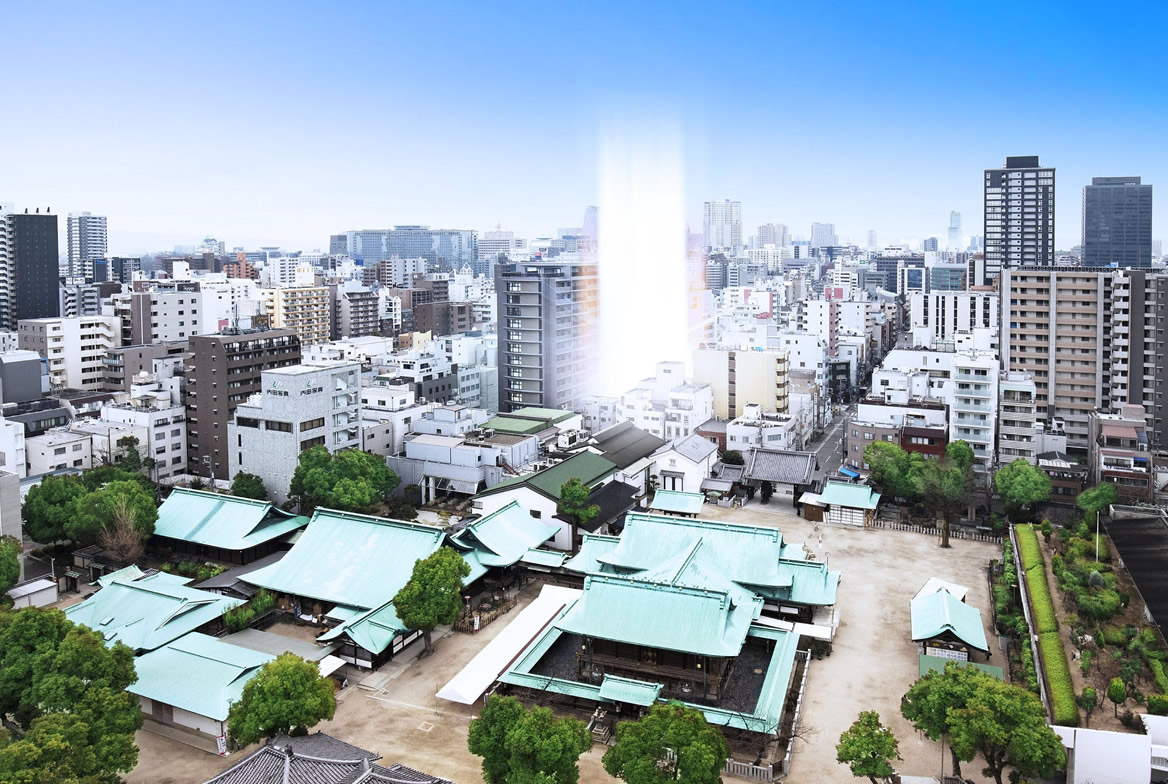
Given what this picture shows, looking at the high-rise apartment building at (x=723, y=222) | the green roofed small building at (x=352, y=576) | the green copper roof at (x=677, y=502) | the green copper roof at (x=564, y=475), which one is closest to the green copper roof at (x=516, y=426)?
the green copper roof at (x=564, y=475)

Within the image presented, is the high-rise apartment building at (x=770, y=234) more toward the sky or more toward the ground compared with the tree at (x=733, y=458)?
more toward the sky

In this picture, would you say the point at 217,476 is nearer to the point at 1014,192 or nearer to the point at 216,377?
the point at 216,377

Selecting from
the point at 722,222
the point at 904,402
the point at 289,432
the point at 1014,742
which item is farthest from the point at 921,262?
the point at 1014,742

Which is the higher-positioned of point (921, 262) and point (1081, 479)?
point (921, 262)

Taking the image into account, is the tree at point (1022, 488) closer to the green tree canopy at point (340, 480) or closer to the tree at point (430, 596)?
the tree at point (430, 596)

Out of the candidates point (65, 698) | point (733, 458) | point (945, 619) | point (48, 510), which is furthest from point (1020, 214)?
point (65, 698)

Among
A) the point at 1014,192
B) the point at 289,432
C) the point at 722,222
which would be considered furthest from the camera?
the point at 722,222

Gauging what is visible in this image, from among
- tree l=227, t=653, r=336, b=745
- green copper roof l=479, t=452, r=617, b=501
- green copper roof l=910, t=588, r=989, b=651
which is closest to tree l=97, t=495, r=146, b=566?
green copper roof l=479, t=452, r=617, b=501

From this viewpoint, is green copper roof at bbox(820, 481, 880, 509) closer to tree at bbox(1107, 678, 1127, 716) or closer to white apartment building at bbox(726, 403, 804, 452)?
white apartment building at bbox(726, 403, 804, 452)
